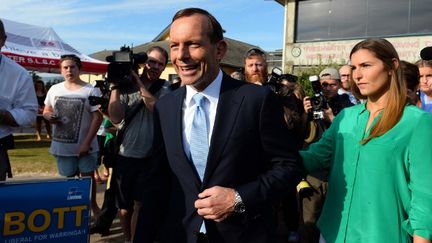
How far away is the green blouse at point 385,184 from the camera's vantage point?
1837 mm

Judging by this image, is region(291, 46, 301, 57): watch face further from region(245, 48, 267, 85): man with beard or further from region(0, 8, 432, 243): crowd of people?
region(0, 8, 432, 243): crowd of people

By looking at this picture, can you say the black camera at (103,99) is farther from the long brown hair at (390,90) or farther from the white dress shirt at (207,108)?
the long brown hair at (390,90)

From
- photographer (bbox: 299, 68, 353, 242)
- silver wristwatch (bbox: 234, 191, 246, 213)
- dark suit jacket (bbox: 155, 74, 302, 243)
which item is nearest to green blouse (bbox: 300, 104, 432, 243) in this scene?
dark suit jacket (bbox: 155, 74, 302, 243)

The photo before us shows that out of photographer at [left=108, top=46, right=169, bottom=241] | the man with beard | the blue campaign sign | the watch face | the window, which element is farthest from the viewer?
the watch face

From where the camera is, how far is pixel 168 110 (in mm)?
2039

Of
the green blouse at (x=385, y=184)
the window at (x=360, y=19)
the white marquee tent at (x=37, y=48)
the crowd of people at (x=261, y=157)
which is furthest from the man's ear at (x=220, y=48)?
the window at (x=360, y=19)

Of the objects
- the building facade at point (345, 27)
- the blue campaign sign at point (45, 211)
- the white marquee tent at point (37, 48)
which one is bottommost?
the blue campaign sign at point (45, 211)

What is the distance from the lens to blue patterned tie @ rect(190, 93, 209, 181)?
1889mm

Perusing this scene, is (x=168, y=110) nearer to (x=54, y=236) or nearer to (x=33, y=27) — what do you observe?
(x=54, y=236)

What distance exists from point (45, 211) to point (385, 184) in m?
2.09

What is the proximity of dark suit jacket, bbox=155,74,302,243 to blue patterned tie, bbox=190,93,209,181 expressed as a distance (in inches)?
A: 1.3

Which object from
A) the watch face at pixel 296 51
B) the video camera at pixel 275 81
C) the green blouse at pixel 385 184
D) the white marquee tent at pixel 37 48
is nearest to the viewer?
the green blouse at pixel 385 184

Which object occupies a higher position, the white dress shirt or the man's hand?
the white dress shirt

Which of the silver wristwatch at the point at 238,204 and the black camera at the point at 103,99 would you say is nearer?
the silver wristwatch at the point at 238,204
